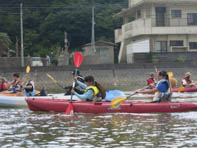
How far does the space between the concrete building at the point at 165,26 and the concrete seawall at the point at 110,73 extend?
14.8 feet

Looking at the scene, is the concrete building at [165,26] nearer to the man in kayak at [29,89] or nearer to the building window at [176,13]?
the building window at [176,13]

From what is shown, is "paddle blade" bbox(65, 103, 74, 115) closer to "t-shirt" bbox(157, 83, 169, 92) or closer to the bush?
"t-shirt" bbox(157, 83, 169, 92)

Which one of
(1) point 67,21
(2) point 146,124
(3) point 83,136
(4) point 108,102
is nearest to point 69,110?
Result: (4) point 108,102

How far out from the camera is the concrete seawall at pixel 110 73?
99.5 feet

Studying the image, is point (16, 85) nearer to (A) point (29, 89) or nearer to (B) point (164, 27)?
(A) point (29, 89)

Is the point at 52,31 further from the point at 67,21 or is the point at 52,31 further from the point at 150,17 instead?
the point at 150,17

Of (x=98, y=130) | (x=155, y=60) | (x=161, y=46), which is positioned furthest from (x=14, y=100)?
(x=161, y=46)

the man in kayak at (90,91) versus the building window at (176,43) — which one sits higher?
the building window at (176,43)

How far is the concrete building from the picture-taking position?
35.8m

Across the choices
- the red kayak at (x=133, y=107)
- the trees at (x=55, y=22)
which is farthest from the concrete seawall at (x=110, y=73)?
the red kayak at (x=133, y=107)

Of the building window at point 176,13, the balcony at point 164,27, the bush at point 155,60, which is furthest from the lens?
the building window at point 176,13

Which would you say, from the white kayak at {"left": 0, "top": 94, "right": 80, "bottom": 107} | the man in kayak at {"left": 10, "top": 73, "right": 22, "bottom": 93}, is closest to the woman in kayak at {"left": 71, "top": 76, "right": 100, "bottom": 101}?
the white kayak at {"left": 0, "top": 94, "right": 80, "bottom": 107}

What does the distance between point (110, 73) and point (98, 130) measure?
20180mm

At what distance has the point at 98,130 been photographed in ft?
36.3
